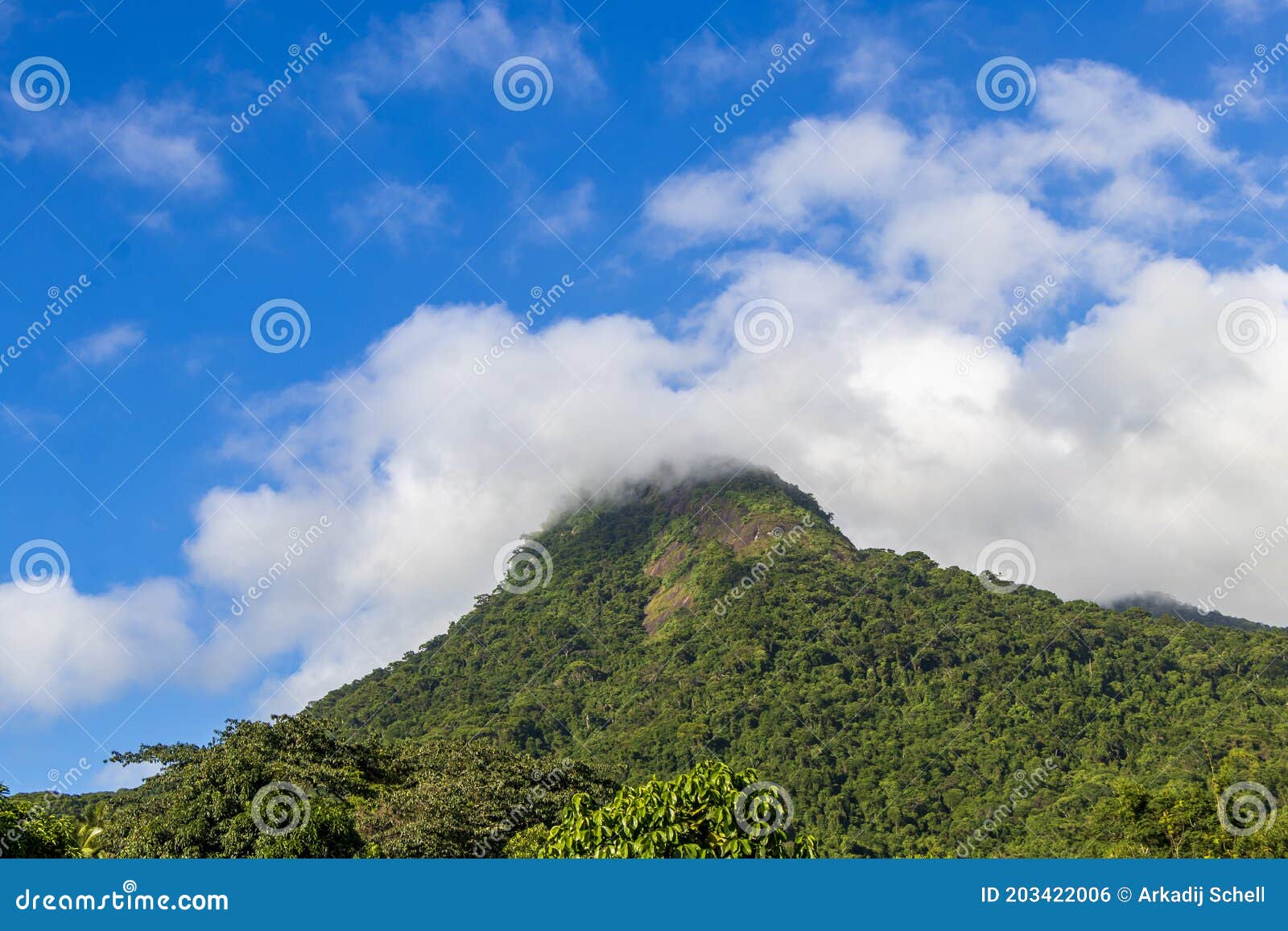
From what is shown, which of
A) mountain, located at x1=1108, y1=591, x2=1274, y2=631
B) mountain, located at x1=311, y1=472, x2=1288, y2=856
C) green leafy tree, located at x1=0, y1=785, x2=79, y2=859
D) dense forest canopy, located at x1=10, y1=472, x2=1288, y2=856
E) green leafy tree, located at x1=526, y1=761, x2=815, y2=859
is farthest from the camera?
mountain, located at x1=1108, y1=591, x2=1274, y2=631

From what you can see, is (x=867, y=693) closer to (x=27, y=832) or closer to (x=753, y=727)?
(x=753, y=727)

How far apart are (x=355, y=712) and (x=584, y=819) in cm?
8941

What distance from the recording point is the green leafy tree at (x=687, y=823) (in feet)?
28.4

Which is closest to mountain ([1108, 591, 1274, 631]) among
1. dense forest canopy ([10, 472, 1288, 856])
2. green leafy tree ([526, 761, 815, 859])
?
dense forest canopy ([10, 472, 1288, 856])

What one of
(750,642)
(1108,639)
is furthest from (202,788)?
(1108,639)

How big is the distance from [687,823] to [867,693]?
77541 millimetres

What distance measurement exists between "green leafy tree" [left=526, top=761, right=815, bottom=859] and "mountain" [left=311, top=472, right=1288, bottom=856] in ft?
99.4

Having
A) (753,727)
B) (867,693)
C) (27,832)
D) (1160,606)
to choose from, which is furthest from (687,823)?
(1160,606)

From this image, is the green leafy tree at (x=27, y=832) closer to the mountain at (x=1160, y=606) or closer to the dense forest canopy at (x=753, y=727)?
the dense forest canopy at (x=753, y=727)

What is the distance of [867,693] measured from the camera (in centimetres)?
8281

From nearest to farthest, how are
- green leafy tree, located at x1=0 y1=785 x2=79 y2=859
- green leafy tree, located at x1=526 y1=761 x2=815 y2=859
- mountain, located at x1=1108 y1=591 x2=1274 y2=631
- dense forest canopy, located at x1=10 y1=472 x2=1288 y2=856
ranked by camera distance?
green leafy tree, located at x1=526 y1=761 x2=815 y2=859 < green leafy tree, located at x1=0 y1=785 x2=79 y2=859 < dense forest canopy, located at x1=10 y1=472 x2=1288 y2=856 < mountain, located at x1=1108 y1=591 x2=1274 y2=631

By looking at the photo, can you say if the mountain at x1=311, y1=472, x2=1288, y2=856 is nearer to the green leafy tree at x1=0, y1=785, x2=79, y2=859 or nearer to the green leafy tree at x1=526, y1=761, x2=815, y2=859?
the green leafy tree at x1=526, y1=761, x2=815, y2=859

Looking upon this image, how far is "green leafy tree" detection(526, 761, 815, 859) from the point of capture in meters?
8.65

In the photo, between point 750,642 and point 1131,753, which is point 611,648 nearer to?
point 750,642
